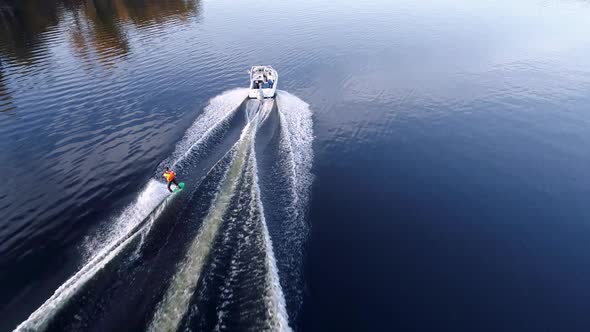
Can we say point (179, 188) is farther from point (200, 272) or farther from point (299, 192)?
point (299, 192)

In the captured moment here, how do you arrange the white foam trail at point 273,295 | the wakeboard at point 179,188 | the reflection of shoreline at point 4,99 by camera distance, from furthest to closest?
the reflection of shoreline at point 4,99
the wakeboard at point 179,188
the white foam trail at point 273,295

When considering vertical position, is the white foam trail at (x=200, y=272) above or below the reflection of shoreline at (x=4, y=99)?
below

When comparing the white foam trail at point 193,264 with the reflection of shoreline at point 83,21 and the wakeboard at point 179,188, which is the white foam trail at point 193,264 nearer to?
the wakeboard at point 179,188

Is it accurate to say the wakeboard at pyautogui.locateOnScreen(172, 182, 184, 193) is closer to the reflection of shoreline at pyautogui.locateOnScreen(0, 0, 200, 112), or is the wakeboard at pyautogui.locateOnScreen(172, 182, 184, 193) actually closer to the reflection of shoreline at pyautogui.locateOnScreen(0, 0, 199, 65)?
the reflection of shoreline at pyautogui.locateOnScreen(0, 0, 200, 112)

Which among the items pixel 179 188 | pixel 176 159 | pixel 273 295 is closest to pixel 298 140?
pixel 176 159

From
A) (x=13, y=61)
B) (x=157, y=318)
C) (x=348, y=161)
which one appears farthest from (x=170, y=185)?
(x=13, y=61)

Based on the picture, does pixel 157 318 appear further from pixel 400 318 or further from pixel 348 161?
pixel 348 161

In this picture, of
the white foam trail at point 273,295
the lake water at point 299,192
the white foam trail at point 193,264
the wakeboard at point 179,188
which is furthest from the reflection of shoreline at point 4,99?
the white foam trail at point 273,295
